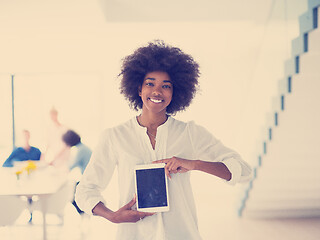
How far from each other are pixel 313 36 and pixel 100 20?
284 centimetres

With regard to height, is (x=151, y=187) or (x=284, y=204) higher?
(x=151, y=187)

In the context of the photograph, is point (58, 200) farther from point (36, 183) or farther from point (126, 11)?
point (126, 11)

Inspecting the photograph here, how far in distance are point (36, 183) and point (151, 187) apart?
2.60 metres

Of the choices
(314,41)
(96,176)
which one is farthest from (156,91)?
(314,41)

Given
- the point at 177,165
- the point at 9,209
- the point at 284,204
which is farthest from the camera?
the point at 284,204

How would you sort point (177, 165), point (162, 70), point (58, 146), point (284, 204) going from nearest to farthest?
point (177, 165) < point (162, 70) < point (284, 204) < point (58, 146)

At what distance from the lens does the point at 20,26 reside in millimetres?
4172

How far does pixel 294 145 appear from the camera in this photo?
3.07m

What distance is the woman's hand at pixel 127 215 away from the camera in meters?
1.01

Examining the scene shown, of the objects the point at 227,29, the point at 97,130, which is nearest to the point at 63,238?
the point at 97,130

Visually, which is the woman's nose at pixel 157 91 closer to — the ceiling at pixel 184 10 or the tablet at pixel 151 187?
the tablet at pixel 151 187

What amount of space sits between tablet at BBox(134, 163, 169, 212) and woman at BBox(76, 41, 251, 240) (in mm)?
24

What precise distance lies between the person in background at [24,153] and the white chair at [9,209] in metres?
1.00

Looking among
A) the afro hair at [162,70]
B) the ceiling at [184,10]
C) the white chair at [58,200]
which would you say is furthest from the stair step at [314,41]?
the white chair at [58,200]
